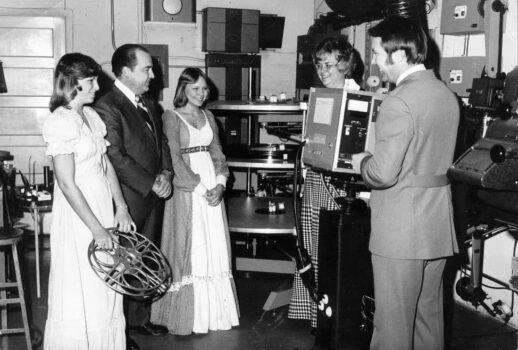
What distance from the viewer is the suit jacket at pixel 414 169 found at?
2.16 m

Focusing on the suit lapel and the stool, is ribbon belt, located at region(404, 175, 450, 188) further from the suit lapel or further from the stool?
the stool

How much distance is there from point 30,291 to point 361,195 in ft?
8.44

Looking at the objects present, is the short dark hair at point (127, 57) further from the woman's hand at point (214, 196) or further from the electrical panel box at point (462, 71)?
the electrical panel box at point (462, 71)

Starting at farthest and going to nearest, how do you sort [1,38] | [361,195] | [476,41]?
[1,38]
[476,41]
[361,195]

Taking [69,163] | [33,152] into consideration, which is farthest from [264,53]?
[69,163]

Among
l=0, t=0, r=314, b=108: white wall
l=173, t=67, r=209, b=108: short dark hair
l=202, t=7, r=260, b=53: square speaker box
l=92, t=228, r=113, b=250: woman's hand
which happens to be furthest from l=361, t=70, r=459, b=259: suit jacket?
l=0, t=0, r=314, b=108: white wall

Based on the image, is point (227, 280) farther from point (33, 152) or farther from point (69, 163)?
point (33, 152)

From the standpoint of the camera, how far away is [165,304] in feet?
11.6

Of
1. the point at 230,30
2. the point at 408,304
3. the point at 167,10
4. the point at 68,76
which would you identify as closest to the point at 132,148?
the point at 68,76

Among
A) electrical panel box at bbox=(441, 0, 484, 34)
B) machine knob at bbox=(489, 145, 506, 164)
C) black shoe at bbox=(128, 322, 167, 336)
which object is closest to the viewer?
machine knob at bbox=(489, 145, 506, 164)

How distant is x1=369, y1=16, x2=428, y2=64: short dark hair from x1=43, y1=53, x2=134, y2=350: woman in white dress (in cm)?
130

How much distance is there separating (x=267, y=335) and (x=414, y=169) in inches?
66.5

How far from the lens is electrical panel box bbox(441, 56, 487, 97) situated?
3586mm

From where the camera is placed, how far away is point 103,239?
254cm
